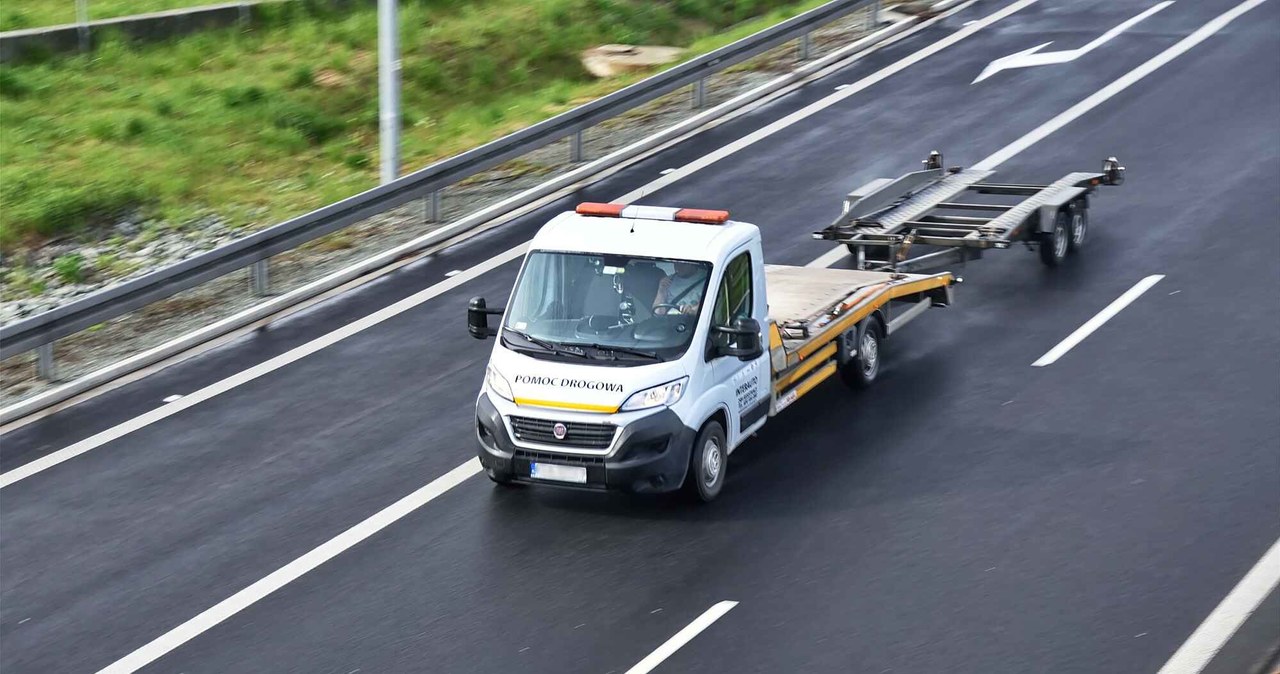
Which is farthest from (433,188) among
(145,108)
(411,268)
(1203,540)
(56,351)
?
(1203,540)

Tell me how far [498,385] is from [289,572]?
6.70 feet

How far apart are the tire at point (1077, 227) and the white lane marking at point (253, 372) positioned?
19.9 feet

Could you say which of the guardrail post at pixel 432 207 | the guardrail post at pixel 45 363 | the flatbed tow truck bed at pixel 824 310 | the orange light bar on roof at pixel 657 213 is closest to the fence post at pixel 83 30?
the guardrail post at pixel 432 207

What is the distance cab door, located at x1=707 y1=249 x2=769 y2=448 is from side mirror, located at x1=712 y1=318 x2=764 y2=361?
0.02m

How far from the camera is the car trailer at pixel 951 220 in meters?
16.2

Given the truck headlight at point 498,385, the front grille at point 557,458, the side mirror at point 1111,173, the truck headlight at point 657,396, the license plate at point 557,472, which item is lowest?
the license plate at point 557,472

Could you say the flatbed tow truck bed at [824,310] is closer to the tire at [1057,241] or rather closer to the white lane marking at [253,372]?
the tire at [1057,241]

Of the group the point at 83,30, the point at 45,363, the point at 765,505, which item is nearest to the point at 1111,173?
the point at 765,505

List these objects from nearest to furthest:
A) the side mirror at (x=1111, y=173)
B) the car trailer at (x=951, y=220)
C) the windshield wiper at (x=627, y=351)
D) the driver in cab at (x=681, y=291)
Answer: the windshield wiper at (x=627, y=351)
the driver in cab at (x=681, y=291)
the car trailer at (x=951, y=220)
the side mirror at (x=1111, y=173)

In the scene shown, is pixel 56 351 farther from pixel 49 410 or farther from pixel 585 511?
pixel 585 511

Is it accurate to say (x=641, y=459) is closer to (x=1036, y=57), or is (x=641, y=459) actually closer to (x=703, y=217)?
(x=703, y=217)

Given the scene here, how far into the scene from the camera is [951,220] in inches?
667

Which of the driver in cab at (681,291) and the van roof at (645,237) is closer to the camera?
the driver in cab at (681,291)

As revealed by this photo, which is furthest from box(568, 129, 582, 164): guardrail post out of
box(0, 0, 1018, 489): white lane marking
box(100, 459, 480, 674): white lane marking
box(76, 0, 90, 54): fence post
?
box(76, 0, 90, 54): fence post
